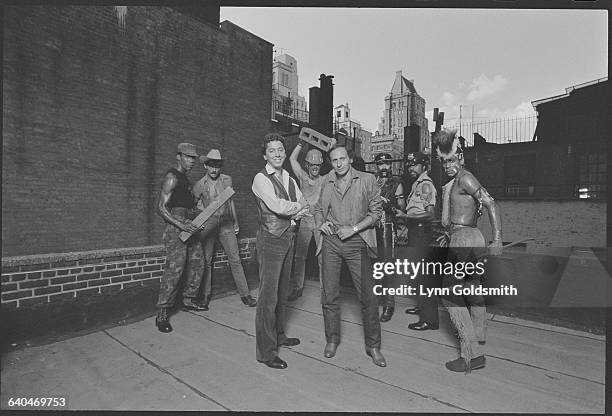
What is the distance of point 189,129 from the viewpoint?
4727 millimetres

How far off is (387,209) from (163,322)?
3.09 meters

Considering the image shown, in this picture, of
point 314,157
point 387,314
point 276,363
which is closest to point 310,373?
point 276,363

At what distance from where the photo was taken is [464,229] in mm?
2943

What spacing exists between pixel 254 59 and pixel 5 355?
517 cm

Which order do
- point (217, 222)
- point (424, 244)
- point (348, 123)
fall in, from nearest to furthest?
point (424, 244) < point (217, 222) < point (348, 123)

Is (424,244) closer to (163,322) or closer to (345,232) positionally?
(345,232)

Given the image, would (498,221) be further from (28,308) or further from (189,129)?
(28,308)

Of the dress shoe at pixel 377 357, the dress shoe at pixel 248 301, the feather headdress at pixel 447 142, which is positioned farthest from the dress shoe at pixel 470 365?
the dress shoe at pixel 248 301

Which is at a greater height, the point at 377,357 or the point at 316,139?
the point at 316,139

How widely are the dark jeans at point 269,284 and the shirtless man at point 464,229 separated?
155 centimetres

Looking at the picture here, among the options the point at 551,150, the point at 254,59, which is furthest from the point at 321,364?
the point at 551,150

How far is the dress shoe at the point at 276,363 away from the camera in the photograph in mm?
2777

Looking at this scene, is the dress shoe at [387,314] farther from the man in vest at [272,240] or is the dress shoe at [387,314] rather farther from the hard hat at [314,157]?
the hard hat at [314,157]

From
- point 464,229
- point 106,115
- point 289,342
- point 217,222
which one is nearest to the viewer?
point 464,229
